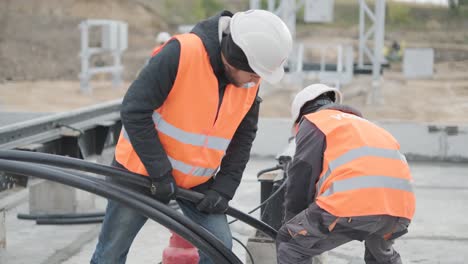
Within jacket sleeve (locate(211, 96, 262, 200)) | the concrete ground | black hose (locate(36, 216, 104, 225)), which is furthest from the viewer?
black hose (locate(36, 216, 104, 225))

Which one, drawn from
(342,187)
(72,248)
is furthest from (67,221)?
(342,187)

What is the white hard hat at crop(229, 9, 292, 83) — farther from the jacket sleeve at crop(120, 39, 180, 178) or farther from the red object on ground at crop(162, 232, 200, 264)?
the red object on ground at crop(162, 232, 200, 264)

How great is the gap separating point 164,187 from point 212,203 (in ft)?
1.04

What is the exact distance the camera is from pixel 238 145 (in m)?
4.34

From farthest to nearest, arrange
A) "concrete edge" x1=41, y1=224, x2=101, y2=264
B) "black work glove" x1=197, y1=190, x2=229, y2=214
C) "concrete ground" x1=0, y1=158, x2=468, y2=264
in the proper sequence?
1. "concrete ground" x1=0, y1=158, x2=468, y2=264
2. "concrete edge" x1=41, y1=224, x2=101, y2=264
3. "black work glove" x1=197, y1=190, x2=229, y2=214

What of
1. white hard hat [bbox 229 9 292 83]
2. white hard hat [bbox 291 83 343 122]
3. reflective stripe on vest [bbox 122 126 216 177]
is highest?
white hard hat [bbox 229 9 292 83]

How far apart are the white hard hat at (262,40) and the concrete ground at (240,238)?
104 inches

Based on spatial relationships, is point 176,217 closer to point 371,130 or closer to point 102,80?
point 371,130

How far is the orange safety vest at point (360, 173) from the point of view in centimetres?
392

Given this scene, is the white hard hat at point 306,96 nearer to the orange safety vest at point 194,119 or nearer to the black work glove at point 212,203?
the orange safety vest at point 194,119

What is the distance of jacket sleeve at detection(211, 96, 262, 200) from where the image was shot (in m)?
4.27

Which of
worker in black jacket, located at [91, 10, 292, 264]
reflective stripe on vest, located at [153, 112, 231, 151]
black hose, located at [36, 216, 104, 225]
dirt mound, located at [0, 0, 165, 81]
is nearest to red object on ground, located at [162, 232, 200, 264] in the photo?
worker in black jacket, located at [91, 10, 292, 264]

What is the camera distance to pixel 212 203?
4.16 meters

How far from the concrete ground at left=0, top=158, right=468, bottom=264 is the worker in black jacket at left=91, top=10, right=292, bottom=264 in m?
2.04
